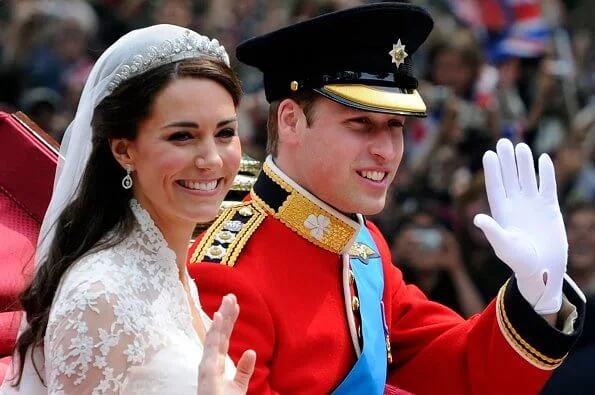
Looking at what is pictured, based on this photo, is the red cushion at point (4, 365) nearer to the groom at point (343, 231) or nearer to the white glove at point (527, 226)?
the groom at point (343, 231)

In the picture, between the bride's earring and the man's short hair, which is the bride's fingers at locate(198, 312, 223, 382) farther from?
the man's short hair

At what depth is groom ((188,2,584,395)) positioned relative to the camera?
3.38m

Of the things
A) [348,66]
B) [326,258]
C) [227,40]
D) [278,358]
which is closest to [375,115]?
[348,66]

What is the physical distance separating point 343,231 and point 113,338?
1002mm

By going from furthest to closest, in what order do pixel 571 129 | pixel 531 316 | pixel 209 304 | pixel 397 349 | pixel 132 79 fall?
pixel 571 129 → pixel 397 349 → pixel 531 316 → pixel 209 304 → pixel 132 79

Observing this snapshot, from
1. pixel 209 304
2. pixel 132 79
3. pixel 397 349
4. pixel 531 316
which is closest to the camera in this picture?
pixel 132 79

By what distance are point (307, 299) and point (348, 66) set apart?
593 millimetres

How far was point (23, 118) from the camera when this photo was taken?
12.1 ft

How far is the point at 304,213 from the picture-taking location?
3.50m

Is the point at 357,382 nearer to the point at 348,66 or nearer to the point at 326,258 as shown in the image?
the point at 326,258

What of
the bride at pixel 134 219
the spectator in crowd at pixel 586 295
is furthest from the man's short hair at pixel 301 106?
the spectator in crowd at pixel 586 295

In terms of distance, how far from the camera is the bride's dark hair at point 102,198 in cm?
286

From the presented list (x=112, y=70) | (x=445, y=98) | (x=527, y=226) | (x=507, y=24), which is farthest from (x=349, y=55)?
(x=507, y=24)

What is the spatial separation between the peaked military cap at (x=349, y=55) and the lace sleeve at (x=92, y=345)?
0.95 metres
